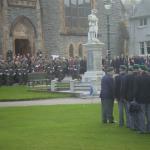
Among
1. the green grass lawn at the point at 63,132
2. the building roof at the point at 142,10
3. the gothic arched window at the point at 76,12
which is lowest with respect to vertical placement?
the green grass lawn at the point at 63,132

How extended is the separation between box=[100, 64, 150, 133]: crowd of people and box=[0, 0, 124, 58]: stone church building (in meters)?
29.6

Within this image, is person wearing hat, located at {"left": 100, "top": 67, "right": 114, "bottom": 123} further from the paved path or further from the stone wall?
the stone wall

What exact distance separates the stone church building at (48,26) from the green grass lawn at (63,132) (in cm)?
2658

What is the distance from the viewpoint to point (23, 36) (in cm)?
4862

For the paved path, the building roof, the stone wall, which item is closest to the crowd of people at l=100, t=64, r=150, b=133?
the paved path

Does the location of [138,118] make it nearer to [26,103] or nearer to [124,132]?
[124,132]

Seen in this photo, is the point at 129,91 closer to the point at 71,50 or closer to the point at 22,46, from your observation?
the point at 22,46

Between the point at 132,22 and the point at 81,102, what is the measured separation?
4409 centimetres

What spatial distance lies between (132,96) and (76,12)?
40171mm

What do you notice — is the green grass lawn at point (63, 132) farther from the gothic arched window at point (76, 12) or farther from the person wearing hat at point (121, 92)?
the gothic arched window at point (76, 12)

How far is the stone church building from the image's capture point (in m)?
46.9

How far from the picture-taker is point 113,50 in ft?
195

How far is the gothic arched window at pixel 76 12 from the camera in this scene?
2124 inches

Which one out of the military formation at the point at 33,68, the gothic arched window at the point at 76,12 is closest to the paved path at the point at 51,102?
the military formation at the point at 33,68
